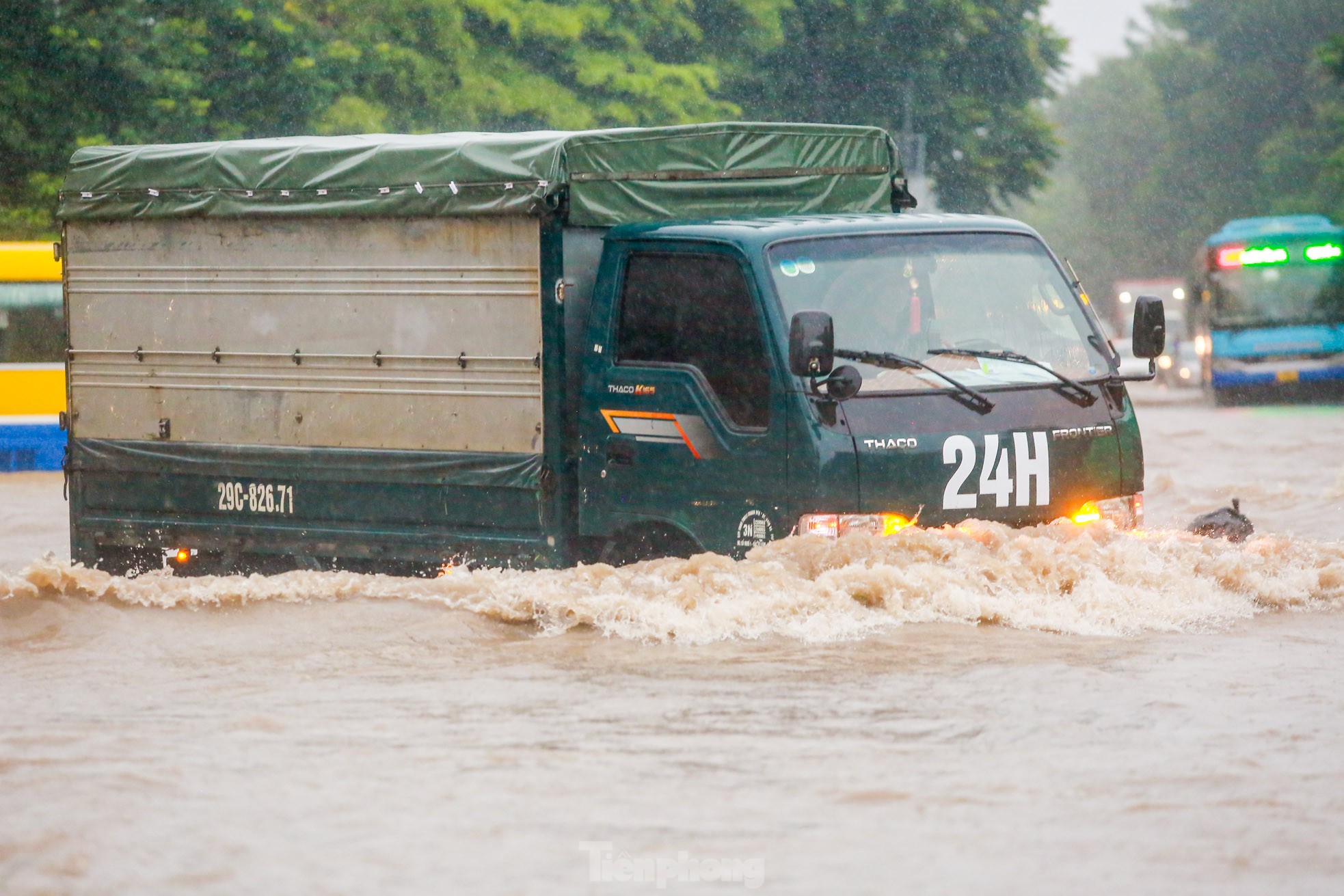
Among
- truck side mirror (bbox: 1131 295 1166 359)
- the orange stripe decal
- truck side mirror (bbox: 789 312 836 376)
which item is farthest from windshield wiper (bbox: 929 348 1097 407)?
the orange stripe decal

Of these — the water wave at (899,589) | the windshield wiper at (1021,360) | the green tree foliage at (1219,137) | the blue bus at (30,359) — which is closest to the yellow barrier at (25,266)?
the blue bus at (30,359)

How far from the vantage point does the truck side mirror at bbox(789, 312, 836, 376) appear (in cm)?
826

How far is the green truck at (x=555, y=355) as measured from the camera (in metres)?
8.72

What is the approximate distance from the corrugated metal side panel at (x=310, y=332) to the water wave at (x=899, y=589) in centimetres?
72

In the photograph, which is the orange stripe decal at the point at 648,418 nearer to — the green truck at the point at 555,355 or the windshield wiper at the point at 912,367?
the green truck at the point at 555,355

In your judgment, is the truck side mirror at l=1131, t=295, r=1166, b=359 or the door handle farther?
the truck side mirror at l=1131, t=295, r=1166, b=359

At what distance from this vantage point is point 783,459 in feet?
28.2

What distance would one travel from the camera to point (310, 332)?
33.7 feet

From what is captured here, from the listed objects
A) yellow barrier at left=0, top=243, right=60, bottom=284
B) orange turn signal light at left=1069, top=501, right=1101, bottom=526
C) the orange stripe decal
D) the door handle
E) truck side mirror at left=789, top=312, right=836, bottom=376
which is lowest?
orange turn signal light at left=1069, top=501, right=1101, bottom=526

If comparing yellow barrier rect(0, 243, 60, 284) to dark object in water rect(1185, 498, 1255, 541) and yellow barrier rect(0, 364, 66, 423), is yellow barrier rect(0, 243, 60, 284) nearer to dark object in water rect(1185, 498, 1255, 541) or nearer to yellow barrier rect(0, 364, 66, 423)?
yellow barrier rect(0, 364, 66, 423)

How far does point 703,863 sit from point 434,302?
4.66m

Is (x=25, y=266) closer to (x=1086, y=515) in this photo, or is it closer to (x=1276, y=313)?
(x=1086, y=515)

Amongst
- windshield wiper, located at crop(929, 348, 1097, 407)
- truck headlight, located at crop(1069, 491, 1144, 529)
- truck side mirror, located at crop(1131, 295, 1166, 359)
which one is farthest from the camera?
truck side mirror, located at crop(1131, 295, 1166, 359)

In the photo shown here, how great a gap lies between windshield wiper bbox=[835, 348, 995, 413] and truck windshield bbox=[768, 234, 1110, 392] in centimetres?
2
